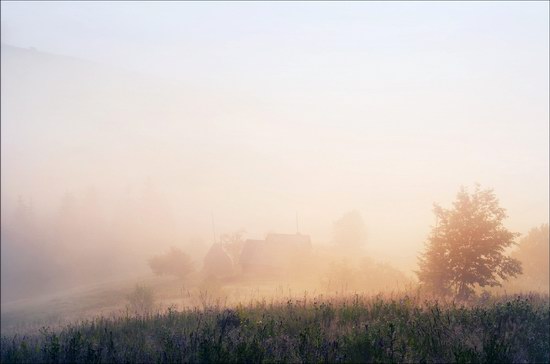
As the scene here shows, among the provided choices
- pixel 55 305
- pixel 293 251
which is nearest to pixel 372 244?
pixel 293 251

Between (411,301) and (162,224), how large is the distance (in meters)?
109

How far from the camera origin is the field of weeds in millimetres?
6895

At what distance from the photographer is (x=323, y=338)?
759 centimetres

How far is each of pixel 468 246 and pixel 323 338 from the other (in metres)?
15.5

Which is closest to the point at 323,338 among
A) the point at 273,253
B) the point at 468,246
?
the point at 468,246

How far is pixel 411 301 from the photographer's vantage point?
11.2m

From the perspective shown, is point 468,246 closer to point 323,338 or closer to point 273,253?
point 323,338

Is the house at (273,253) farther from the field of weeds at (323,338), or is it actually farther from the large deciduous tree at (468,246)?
the field of weeds at (323,338)

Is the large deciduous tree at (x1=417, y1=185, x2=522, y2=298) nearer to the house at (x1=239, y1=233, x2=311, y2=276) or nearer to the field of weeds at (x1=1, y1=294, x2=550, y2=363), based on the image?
the field of weeds at (x1=1, y1=294, x2=550, y2=363)

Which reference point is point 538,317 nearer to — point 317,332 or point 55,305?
point 317,332

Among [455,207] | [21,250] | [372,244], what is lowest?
[372,244]

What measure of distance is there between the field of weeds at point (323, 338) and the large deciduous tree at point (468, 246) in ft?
33.3

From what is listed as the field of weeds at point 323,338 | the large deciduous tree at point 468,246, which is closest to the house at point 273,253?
the large deciduous tree at point 468,246

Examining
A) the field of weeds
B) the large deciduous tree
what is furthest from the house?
the field of weeds
